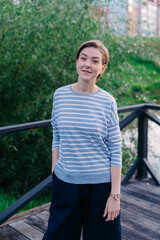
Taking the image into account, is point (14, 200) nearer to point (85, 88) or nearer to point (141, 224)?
point (141, 224)

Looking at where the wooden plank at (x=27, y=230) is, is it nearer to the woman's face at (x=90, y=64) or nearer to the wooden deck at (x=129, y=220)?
the wooden deck at (x=129, y=220)

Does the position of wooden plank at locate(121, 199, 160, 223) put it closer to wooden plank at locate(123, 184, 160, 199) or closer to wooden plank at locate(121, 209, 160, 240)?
wooden plank at locate(121, 209, 160, 240)

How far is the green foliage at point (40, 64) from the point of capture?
310 centimetres

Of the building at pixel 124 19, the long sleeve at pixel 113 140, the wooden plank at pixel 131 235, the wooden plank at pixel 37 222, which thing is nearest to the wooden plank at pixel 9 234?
the wooden plank at pixel 37 222

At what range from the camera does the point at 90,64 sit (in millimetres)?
1169

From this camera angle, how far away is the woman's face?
1.17 metres

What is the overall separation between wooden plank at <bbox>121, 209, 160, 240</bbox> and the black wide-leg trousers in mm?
981

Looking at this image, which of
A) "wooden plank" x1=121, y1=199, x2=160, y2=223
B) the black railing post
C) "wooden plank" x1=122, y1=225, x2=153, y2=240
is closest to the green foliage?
the black railing post

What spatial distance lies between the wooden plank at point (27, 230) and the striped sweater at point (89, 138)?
100 cm

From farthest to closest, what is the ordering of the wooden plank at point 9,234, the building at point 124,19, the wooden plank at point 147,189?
the building at point 124,19
the wooden plank at point 147,189
the wooden plank at point 9,234

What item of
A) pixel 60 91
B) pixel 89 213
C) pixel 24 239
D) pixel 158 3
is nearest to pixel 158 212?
pixel 24 239

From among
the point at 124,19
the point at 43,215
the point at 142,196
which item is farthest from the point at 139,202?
the point at 124,19

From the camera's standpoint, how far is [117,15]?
11.8 ft

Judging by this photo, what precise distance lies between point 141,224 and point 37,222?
79cm
